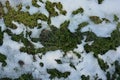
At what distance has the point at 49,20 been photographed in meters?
7.81

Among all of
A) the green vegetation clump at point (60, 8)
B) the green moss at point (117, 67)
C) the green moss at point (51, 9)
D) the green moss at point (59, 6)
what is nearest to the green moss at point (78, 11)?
the green vegetation clump at point (60, 8)

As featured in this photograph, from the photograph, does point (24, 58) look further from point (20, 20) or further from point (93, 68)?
point (93, 68)

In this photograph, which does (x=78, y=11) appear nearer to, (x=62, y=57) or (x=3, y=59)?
(x=62, y=57)

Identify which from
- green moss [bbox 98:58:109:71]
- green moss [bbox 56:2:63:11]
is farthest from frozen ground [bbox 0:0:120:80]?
green moss [bbox 56:2:63:11]

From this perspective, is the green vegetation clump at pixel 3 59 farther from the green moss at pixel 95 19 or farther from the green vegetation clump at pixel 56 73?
the green moss at pixel 95 19

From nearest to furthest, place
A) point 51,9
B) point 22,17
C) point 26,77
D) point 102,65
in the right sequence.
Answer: point 26,77, point 102,65, point 22,17, point 51,9

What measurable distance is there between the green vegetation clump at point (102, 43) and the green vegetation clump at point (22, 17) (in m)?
1.17

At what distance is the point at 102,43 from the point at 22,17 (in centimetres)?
189

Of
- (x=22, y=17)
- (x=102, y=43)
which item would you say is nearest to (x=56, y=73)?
(x=102, y=43)

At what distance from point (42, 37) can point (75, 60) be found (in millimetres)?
906

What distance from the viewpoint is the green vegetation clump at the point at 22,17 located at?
301 inches

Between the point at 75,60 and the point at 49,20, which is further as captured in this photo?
the point at 49,20

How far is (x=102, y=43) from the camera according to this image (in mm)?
7527

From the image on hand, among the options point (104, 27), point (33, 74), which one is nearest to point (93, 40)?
point (104, 27)
